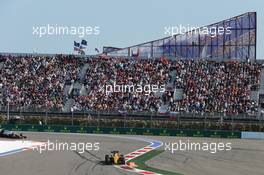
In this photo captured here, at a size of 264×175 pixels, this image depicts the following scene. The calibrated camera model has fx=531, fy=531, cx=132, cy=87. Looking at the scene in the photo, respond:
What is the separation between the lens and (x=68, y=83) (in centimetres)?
5753

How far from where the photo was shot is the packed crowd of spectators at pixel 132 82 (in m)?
51.2

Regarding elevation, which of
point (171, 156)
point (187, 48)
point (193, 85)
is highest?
point (187, 48)

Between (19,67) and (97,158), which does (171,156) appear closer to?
(97,158)

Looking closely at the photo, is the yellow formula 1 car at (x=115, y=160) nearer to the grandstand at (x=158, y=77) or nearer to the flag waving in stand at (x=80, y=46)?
the grandstand at (x=158, y=77)

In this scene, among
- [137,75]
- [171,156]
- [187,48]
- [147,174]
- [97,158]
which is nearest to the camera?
[147,174]

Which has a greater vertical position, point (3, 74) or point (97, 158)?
point (3, 74)

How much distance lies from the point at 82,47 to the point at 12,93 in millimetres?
12269

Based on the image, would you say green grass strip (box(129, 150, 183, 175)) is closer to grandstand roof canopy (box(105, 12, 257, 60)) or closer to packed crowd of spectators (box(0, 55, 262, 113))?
packed crowd of spectators (box(0, 55, 262, 113))

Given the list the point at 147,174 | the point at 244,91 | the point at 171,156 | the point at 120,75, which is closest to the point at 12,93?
the point at 120,75

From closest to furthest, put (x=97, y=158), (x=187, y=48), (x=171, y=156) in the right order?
(x=97, y=158) < (x=171, y=156) < (x=187, y=48)

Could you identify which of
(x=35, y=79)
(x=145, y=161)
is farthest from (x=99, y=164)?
(x=35, y=79)

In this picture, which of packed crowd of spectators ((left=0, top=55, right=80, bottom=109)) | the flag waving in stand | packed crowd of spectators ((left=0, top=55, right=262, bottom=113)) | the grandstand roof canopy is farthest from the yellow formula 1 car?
the flag waving in stand

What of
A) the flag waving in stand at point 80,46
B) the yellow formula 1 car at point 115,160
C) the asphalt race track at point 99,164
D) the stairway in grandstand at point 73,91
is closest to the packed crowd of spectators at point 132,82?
the stairway in grandstand at point 73,91

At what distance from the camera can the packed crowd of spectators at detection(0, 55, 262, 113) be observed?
51.2 metres
